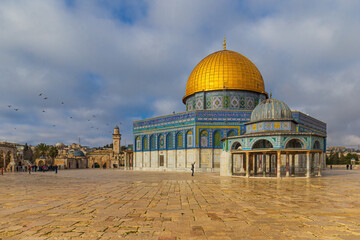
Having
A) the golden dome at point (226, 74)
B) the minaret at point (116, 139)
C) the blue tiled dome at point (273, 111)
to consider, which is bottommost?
the minaret at point (116, 139)

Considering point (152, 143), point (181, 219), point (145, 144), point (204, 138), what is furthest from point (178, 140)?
point (181, 219)

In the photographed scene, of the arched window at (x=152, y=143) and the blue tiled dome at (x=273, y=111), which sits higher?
the blue tiled dome at (x=273, y=111)

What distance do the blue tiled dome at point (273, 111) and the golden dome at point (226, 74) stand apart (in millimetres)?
15550

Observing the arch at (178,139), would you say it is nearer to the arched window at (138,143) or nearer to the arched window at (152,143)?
the arched window at (152,143)

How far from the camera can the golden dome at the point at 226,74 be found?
1678 inches

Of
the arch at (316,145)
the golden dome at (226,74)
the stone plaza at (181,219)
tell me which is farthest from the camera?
the golden dome at (226,74)

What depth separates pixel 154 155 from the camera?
43.9m

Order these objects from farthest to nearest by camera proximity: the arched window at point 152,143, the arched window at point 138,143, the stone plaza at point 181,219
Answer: the arched window at point 138,143
the arched window at point 152,143
the stone plaza at point 181,219

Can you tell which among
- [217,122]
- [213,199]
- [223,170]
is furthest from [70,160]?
[213,199]

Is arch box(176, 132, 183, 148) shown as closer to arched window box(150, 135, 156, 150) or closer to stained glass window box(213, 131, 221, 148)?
arched window box(150, 135, 156, 150)

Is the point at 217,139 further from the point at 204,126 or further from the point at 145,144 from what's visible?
the point at 145,144

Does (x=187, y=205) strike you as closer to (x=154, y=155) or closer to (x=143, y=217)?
(x=143, y=217)

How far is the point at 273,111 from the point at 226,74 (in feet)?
58.5

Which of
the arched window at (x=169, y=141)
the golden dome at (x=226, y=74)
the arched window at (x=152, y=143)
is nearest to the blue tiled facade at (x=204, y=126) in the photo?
the arched window at (x=169, y=141)
